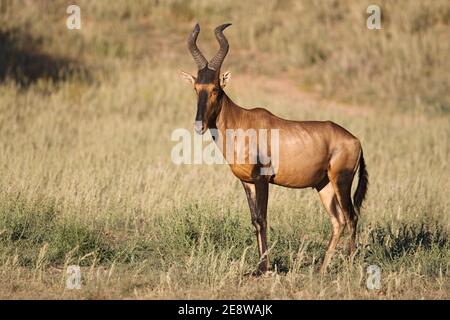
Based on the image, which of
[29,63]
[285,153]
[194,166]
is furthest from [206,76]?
[29,63]

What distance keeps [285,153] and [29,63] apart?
1583 centimetres

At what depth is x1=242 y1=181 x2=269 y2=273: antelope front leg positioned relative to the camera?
916 cm

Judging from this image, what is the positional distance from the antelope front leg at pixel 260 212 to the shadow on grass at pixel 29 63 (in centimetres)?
1314

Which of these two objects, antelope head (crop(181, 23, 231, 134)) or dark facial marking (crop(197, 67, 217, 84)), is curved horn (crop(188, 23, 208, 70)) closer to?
antelope head (crop(181, 23, 231, 134))

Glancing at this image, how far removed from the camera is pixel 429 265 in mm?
9414

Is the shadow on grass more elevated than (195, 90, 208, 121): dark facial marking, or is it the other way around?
the shadow on grass

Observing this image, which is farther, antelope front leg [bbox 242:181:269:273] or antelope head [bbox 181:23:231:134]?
antelope front leg [bbox 242:181:269:273]

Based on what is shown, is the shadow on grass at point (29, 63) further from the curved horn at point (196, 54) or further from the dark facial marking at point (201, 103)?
the dark facial marking at point (201, 103)

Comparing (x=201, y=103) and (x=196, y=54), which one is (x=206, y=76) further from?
(x=196, y=54)

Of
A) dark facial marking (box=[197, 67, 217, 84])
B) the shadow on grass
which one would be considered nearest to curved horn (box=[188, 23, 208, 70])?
dark facial marking (box=[197, 67, 217, 84])

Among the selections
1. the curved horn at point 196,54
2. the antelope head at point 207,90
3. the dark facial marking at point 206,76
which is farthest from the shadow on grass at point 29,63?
the dark facial marking at point 206,76

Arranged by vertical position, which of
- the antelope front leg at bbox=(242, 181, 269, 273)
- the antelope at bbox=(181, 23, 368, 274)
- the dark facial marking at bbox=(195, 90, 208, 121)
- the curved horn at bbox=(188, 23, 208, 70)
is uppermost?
the curved horn at bbox=(188, 23, 208, 70)

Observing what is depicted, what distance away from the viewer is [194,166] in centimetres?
1544

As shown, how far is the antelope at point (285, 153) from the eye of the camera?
30.2 feet
